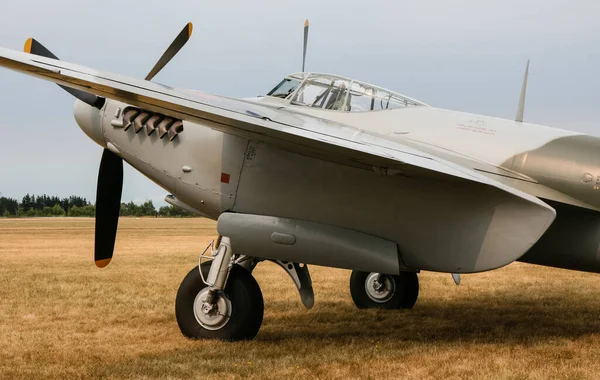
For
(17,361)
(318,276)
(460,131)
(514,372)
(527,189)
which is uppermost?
(460,131)

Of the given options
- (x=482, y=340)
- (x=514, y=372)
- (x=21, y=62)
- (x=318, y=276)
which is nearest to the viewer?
(x=21, y=62)

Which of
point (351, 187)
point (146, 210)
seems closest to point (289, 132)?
point (351, 187)

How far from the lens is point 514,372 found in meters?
5.80

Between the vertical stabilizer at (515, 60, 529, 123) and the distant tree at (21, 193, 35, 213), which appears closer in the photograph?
the vertical stabilizer at (515, 60, 529, 123)

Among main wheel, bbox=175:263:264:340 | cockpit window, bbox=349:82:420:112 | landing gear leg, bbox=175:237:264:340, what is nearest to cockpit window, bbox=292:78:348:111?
cockpit window, bbox=349:82:420:112

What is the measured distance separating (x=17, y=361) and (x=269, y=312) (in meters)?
4.26

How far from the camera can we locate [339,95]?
26.9 feet

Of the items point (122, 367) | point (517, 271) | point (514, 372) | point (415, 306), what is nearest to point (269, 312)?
point (415, 306)

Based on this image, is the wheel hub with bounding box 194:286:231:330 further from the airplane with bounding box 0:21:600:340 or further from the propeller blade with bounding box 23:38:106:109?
A: the propeller blade with bounding box 23:38:106:109

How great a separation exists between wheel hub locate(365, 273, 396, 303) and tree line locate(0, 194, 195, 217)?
11706 cm

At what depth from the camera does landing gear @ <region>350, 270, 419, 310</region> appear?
35.0ft

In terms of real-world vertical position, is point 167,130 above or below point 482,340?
above

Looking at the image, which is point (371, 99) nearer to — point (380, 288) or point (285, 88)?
point (285, 88)

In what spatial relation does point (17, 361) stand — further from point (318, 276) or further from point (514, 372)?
point (318, 276)
